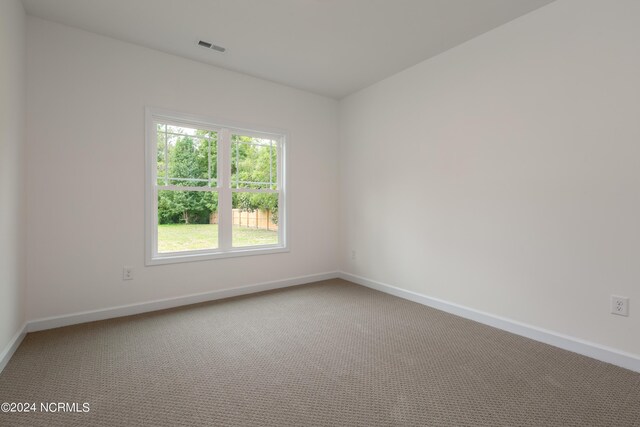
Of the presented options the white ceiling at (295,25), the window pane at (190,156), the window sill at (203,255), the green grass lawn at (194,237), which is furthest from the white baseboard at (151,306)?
the white ceiling at (295,25)

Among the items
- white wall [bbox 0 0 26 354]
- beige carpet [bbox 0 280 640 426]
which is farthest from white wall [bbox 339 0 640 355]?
white wall [bbox 0 0 26 354]

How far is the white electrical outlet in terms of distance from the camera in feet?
7.23

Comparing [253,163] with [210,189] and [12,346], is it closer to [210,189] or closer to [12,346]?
[210,189]

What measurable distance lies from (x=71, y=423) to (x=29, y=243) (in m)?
1.90

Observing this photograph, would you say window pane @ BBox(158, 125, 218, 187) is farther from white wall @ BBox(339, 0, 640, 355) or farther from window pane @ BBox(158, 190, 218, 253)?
white wall @ BBox(339, 0, 640, 355)

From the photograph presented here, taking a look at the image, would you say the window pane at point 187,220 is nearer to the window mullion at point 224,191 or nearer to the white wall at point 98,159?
the window mullion at point 224,191

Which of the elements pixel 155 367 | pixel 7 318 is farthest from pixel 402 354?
pixel 7 318

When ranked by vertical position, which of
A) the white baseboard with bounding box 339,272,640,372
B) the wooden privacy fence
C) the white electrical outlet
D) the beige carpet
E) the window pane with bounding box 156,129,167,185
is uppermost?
the window pane with bounding box 156,129,167,185

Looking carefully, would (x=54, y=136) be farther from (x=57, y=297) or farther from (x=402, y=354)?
(x=402, y=354)

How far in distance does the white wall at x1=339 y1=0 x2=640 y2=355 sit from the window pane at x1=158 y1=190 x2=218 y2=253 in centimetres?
220

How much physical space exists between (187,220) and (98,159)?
1047mm

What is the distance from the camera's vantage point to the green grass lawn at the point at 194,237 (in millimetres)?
3510

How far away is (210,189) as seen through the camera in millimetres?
3785

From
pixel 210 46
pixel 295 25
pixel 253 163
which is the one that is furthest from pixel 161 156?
pixel 295 25
